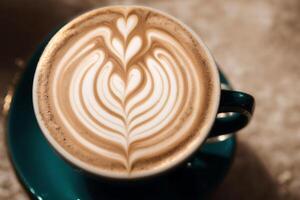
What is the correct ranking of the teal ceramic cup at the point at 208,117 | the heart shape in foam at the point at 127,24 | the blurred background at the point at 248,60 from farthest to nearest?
the blurred background at the point at 248,60 → the heart shape in foam at the point at 127,24 → the teal ceramic cup at the point at 208,117

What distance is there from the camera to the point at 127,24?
2.09 ft

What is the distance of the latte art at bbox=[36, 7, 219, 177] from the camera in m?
0.54

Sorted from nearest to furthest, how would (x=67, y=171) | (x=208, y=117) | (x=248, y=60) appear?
(x=208, y=117)
(x=67, y=171)
(x=248, y=60)

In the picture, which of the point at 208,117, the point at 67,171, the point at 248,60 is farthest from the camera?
the point at 248,60

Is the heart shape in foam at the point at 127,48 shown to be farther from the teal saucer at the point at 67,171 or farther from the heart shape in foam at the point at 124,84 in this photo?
the teal saucer at the point at 67,171

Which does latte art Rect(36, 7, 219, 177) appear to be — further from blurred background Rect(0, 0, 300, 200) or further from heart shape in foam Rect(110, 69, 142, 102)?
blurred background Rect(0, 0, 300, 200)

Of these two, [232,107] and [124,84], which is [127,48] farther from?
[232,107]

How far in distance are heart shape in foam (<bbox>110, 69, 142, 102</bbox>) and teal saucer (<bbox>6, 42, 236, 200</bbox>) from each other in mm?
156

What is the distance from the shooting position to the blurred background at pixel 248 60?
83 cm

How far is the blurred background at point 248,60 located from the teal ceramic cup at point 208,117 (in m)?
0.24

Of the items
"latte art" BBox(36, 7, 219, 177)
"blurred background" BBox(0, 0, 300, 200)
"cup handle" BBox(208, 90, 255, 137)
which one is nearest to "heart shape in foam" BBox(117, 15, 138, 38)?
"latte art" BBox(36, 7, 219, 177)

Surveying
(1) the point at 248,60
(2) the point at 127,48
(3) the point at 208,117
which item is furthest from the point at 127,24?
(1) the point at 248,60

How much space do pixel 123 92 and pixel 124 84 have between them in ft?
0.05

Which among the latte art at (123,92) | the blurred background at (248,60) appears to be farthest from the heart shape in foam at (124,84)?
the blurred background at (248,60)
